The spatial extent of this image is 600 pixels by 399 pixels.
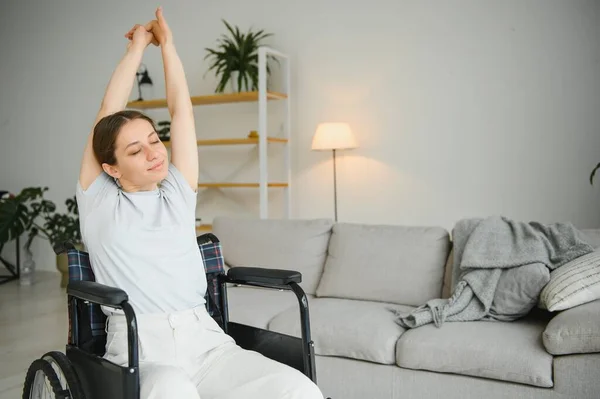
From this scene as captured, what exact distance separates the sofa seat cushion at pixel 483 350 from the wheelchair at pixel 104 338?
666 millimetres

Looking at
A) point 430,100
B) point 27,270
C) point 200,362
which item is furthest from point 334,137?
point 27,270

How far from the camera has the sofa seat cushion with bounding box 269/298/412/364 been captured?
226 cm

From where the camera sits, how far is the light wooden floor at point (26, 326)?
3.19 m

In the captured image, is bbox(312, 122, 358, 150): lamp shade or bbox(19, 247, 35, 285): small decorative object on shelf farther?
bbox(19, 247, 35, 285): small decorative object on shelf

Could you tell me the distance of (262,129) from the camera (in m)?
4.50

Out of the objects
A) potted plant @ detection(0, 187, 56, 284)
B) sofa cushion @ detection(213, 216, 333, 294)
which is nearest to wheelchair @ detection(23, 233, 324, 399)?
sofa cushion @ detection(213, 216, 333, 294)

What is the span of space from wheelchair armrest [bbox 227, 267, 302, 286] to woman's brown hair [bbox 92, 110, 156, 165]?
0.45 m

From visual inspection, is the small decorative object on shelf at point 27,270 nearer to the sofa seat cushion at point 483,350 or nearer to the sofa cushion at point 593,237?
the sofa seat cushion at point 483,350

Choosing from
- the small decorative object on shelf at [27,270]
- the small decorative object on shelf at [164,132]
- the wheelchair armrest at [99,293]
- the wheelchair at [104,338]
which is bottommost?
the small decorative object on shelf at [27,270]

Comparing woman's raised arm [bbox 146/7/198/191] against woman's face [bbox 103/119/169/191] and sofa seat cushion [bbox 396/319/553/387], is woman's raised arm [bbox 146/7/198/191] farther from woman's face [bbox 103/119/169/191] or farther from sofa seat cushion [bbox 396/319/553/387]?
sofa seat cushion [bbox 396/319/553/387]

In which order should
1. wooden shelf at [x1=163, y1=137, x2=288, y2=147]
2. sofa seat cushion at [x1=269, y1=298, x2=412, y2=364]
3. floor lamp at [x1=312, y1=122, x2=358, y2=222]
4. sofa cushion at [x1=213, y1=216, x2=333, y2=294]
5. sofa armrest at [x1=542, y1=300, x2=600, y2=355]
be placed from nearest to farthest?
sofa armrest at [x1=542, y1=300, x2=600, y2=355] < sofa seat cushion at [x1=269, y1=298, x2=412, y2=364] < sofa cushion at [x1=213, y1=216, x2=333, y2=294] < floor lamp at [x1=312, y1=122, x2=358, y2=222] < wooden shelf at [x1=163, y1=137, x2=288, y2=147]

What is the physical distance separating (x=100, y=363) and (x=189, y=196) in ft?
1.63

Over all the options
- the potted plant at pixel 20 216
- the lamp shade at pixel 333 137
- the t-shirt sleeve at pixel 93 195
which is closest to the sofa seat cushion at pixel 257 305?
the t-shirt sleeve at pixel 93 195

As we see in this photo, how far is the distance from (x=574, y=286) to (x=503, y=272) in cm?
31
